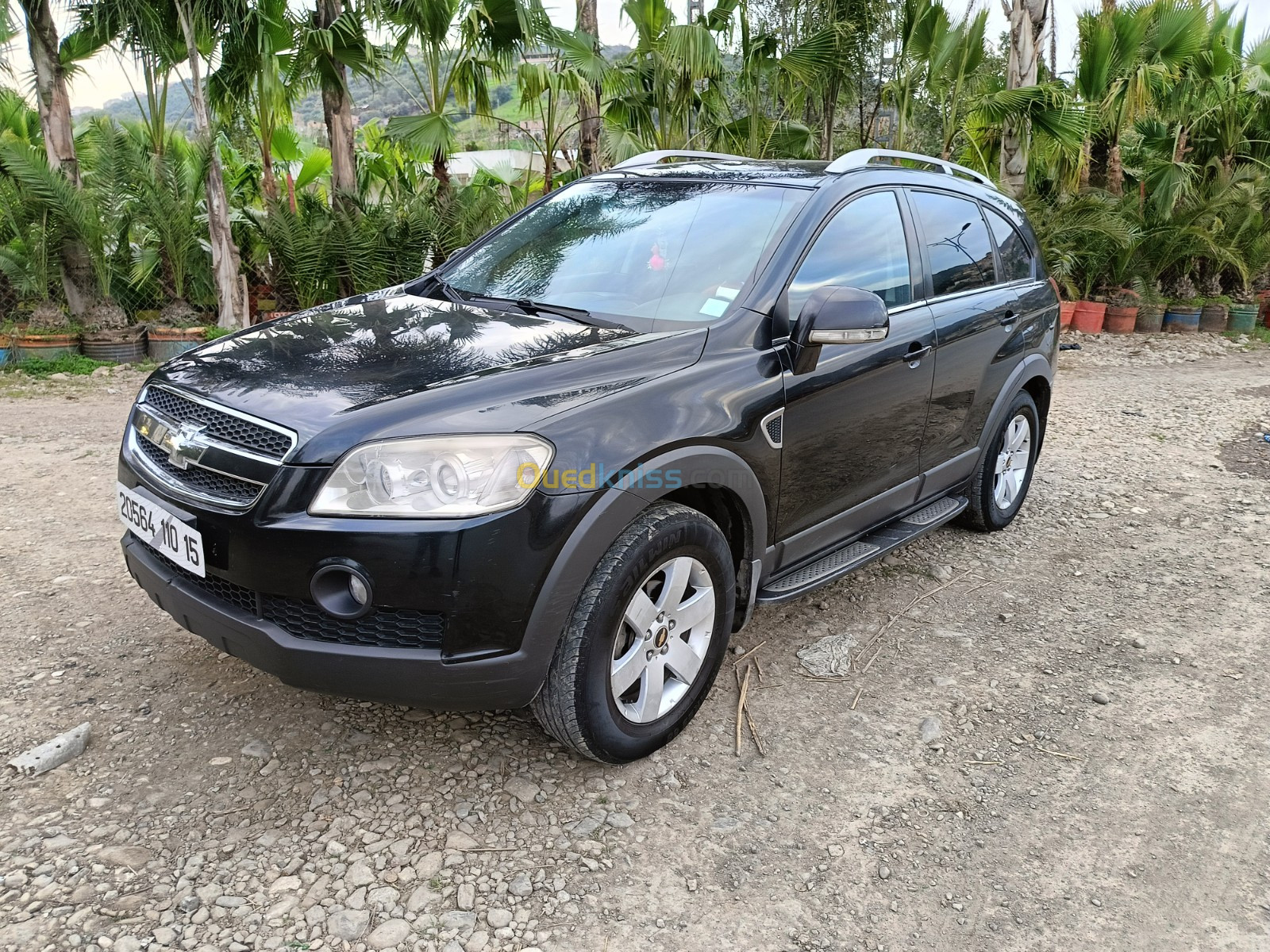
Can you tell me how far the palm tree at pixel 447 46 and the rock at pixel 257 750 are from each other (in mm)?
7370

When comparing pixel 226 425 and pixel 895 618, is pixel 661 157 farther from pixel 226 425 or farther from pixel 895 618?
pixel 226 425

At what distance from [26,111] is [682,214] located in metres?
12.1

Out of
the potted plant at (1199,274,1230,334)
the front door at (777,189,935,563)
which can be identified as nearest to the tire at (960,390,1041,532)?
the front door at (777,189,935,563)

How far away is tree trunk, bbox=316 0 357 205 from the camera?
29.9 feet

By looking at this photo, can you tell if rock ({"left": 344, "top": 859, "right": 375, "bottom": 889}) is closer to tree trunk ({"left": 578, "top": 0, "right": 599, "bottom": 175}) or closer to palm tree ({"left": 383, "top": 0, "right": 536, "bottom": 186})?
palm tree ({"left": 383, "top": 0, "right": 536, "bottom": 186})

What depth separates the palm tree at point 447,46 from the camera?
8852 mm

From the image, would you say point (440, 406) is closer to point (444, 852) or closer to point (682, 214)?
point (444, 852)

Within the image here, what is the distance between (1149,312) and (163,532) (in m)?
12.7

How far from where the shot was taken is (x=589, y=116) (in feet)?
33.6

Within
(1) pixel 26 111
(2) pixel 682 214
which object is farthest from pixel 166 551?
(1) pixel 26 111

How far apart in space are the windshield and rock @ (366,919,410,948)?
1.78 m

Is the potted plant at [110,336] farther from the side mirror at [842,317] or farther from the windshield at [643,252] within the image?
the side mirror at [842,317]

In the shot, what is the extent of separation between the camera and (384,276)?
30.1 ft

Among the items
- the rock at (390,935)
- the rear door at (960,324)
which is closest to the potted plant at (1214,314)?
the rear door at (960,324)
